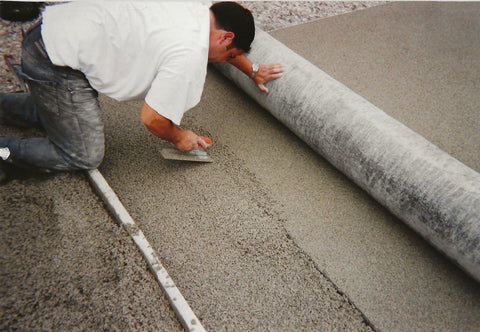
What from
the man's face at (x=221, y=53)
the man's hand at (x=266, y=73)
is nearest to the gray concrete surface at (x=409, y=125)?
the man's hand at (x=266, y=73)

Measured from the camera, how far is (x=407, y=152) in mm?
1304

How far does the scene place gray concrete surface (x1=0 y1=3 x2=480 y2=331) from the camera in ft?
3.69

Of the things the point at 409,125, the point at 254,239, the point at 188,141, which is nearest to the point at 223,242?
the point at 254,239

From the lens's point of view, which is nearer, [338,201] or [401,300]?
[401,300]

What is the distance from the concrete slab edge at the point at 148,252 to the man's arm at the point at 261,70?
→ 2.69 feet

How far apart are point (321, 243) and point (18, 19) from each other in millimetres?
2233

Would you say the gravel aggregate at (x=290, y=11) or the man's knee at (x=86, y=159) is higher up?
the gravel aggregate at (x=290, y=11)

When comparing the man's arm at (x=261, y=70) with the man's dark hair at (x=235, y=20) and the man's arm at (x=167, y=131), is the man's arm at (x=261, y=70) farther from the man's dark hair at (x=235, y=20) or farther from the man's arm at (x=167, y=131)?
the man's arm at (x=167, y=131)

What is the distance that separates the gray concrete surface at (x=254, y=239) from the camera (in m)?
1.13

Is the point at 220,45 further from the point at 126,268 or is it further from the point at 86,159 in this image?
the point at 126,268

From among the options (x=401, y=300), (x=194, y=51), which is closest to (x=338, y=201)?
(x=401, y=300)

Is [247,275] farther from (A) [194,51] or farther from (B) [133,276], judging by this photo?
(A) [194,51]

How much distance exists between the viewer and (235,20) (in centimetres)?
128

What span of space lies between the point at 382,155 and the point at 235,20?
772 mm
